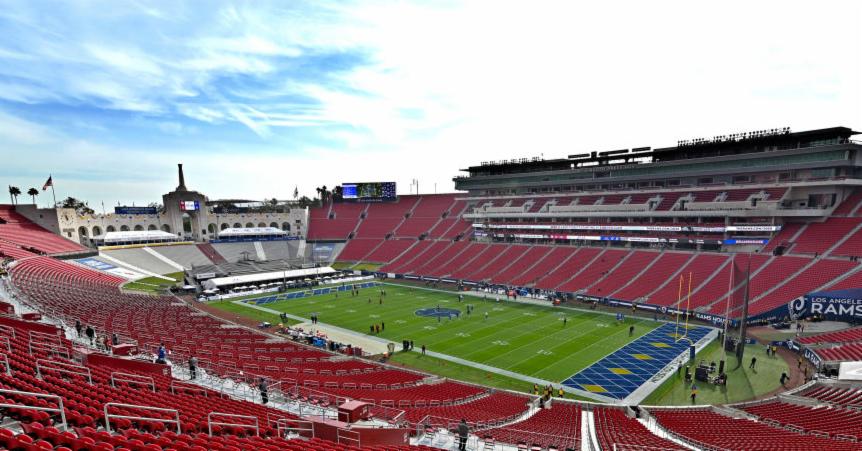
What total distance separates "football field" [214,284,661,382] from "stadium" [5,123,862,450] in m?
0.32

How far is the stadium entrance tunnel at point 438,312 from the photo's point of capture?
1781 inches

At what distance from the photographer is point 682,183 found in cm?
5875

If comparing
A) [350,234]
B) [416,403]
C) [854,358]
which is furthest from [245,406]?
[350,234]

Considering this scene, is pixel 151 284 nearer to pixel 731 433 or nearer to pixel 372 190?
pixel 372 190

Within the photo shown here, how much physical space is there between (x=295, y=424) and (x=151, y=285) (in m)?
56.8

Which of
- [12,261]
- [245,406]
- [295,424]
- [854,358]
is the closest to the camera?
[295,424]

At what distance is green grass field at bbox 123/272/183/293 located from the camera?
178 feet

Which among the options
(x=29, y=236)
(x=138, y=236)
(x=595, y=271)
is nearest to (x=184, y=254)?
(x=138, y=236)

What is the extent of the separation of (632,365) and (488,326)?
1402cm

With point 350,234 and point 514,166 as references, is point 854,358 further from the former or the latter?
point 350,234

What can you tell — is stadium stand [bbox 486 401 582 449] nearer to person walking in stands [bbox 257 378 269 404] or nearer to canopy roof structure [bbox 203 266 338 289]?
person walking in stands [bbox 257 378 269 404]

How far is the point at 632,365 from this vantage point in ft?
99.7

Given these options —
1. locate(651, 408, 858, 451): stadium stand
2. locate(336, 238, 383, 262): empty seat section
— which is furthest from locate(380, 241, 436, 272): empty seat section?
locate(651, 408, 858, 451): stadium stand

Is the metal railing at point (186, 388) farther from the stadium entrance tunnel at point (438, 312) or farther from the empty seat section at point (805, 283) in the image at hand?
the empty seat section at point (805, 283)
